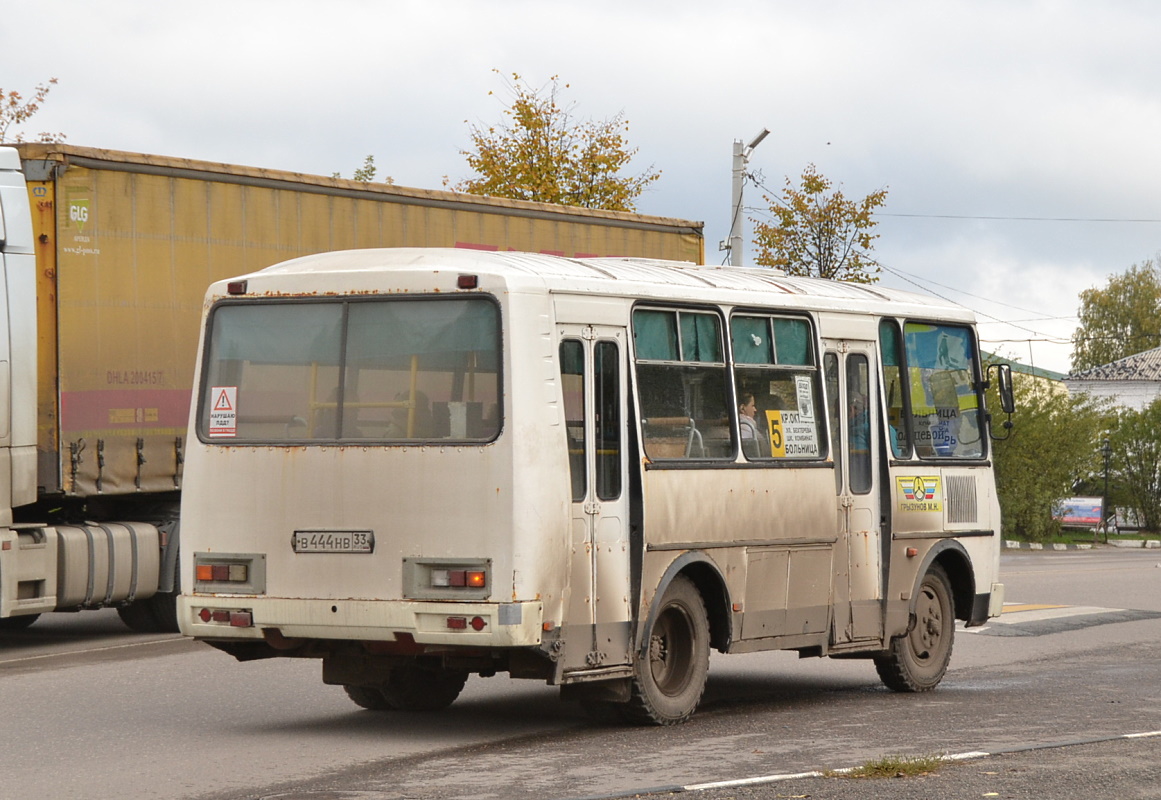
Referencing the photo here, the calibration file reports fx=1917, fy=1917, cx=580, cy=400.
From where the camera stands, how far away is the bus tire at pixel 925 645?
13.6 metres

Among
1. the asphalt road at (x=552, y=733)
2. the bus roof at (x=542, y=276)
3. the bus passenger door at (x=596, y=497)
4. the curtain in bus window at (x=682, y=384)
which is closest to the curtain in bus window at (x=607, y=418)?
the bus passenger door at (x=596, y=497)

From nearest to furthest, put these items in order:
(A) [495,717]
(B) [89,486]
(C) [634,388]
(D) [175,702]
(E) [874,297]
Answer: (C) [634,388]
(A) [495,717]
(D) [175,702]
(E) [874,297]
(B) [89,486]

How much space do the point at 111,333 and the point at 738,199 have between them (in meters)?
20.9

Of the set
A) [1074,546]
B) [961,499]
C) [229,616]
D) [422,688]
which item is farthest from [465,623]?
[1074,546]

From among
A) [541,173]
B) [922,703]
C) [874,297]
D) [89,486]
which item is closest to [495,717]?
[922,703]

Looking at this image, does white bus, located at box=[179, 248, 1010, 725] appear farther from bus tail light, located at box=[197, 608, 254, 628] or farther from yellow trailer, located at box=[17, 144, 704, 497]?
yellow trailer, located at box=[17, 144, 704, 497]

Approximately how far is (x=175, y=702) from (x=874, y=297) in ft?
18.3

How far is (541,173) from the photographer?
137 ft

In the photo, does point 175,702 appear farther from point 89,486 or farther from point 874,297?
point 874,297

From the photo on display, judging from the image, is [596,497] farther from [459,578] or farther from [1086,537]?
[1086,537]

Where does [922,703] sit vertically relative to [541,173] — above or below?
below

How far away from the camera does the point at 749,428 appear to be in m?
12.0

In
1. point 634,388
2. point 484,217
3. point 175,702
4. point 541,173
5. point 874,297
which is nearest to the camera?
point 634,388

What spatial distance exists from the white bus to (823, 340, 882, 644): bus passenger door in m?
0.07
